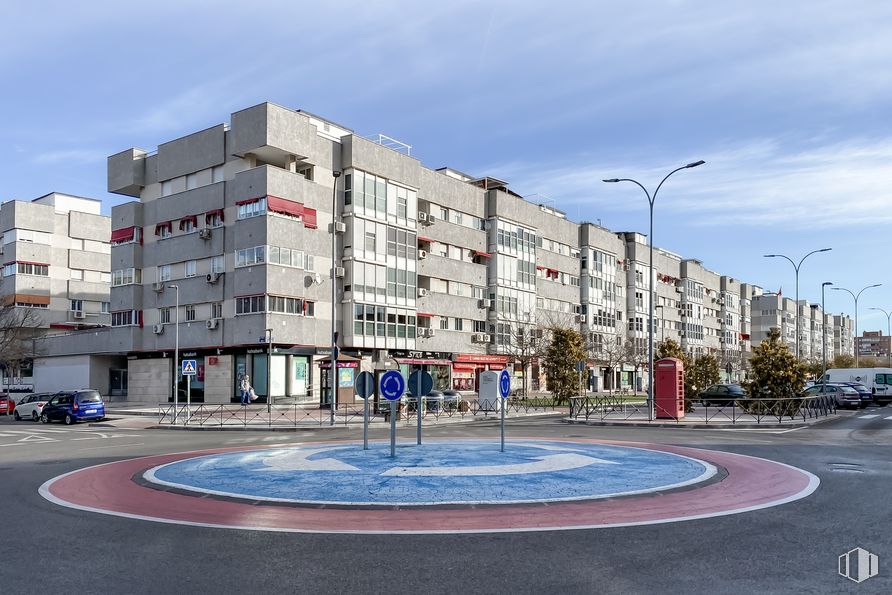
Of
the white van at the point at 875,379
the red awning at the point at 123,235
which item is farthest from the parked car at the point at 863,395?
the red awning at the point at 123,235

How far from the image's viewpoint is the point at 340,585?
664 centimetres

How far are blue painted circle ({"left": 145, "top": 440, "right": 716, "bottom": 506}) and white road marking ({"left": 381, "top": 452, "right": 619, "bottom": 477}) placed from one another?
2cm

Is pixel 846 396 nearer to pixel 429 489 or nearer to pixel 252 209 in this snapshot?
pixel 252 209

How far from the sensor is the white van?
56.5 metres

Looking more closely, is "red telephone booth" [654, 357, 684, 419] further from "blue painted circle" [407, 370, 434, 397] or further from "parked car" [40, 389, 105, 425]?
"parked car" [40, 389, 105, 425]

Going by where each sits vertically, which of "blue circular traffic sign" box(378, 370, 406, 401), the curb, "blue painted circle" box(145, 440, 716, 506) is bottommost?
the curb

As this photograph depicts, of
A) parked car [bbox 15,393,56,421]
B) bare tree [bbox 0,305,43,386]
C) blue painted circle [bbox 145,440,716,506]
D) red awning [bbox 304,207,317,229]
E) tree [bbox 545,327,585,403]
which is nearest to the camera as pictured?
blue painted circle [bbox 145,440,716,506]

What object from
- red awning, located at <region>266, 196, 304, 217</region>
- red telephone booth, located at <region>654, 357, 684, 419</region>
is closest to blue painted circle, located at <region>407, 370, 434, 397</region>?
red telephone booth, located at <region>654, 357, 684, 419</region>

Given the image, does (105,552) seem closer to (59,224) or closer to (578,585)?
(578,585)

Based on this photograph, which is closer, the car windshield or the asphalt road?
the asphalt road

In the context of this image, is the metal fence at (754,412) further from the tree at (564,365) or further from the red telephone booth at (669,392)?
the tree at (564,365)

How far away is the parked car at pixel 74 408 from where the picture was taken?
35.3 metres

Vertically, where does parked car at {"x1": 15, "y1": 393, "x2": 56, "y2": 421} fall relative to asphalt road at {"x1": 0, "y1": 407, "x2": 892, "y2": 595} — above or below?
below

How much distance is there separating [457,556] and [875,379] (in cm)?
5994
